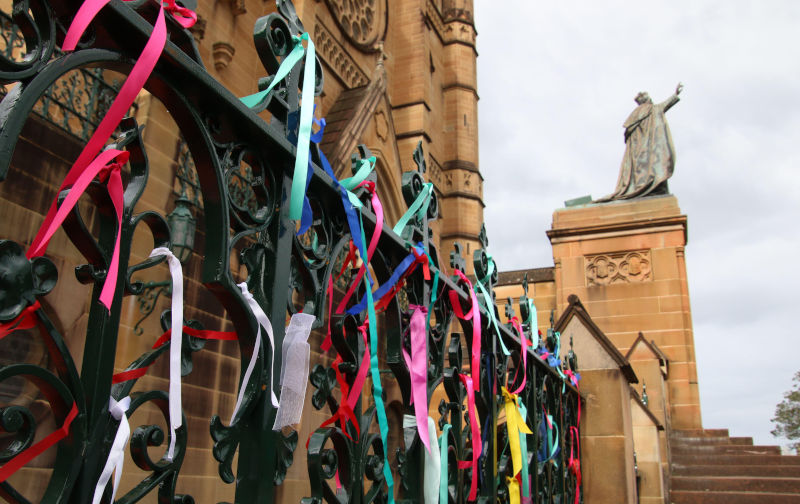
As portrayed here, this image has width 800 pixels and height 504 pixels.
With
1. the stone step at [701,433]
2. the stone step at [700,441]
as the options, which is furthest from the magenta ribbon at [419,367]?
the stone step at [701,433]

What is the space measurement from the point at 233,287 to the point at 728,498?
8424mm

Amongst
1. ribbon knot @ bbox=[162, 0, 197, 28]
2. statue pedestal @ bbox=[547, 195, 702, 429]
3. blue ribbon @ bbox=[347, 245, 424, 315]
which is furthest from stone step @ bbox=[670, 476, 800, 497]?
ribbon knot @ bbox=[162, 0, 197, 28]

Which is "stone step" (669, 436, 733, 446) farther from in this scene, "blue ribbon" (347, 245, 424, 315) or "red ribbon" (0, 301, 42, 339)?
"red ribbon" (0, 301, 42, 339)

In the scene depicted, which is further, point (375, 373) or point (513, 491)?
point (513, 491)

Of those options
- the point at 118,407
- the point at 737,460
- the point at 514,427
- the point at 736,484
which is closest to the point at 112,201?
the point at 118,407

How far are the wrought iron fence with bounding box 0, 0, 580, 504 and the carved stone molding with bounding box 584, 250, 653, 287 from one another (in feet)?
43.2

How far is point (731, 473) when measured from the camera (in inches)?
350

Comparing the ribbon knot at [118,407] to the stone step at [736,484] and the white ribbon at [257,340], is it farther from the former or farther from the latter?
the stone step at [736,484]

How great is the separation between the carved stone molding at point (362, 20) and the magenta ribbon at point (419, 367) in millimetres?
16137

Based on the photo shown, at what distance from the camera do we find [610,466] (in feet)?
16.9

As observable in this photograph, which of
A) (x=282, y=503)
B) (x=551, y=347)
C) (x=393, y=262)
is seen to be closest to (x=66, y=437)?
(x=393, y=262)

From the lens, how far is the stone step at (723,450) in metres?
9.74

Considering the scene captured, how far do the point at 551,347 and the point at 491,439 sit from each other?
1.57m

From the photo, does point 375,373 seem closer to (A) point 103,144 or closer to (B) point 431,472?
(B) point 431,472
